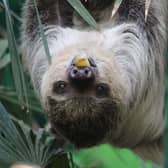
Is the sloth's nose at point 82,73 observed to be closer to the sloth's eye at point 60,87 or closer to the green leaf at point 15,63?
the sloth's eye at point 60,87

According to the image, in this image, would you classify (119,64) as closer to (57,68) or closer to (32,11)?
(57,68)

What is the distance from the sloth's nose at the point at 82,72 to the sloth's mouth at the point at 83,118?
0.30 ft

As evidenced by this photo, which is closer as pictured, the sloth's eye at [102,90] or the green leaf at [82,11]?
the green leaf at [82,11]

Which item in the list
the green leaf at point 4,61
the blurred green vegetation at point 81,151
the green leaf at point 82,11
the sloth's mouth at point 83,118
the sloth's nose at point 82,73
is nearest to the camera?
the green leaf at point 82,11

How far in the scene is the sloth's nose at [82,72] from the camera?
8.50 ft

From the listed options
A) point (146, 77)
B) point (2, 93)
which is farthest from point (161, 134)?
point (2, 93)

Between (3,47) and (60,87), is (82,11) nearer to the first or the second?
(60,87)

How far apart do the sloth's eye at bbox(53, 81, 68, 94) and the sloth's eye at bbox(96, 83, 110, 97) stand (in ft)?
0.53

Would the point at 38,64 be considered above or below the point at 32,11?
below

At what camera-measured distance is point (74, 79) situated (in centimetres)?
264

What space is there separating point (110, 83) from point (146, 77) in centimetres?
40

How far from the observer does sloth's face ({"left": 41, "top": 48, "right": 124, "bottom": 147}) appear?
267cm

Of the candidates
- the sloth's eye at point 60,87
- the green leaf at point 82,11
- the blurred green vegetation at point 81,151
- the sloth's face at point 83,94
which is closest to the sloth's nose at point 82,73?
the sloth's face at point 83,94

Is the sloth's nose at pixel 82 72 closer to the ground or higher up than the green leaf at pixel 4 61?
higher up
